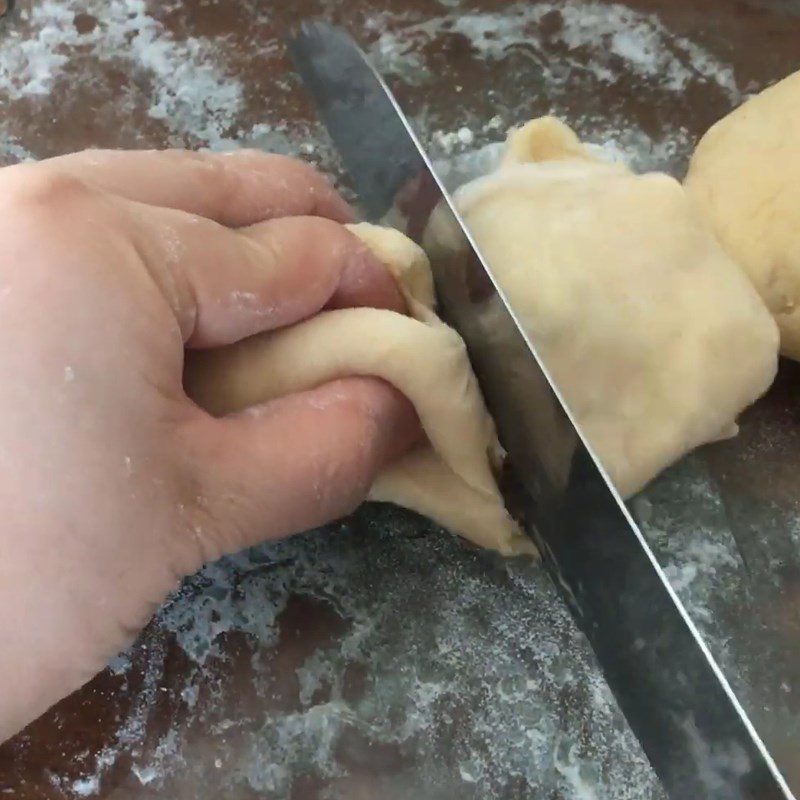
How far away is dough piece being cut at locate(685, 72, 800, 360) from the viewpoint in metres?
0.98

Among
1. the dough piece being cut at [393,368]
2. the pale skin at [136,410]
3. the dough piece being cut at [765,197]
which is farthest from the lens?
the dough piece being cut at [765,197]

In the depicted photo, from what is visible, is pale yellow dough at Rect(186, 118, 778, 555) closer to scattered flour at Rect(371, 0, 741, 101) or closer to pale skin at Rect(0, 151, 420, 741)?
pale skin at Rect(0, 151, 420, 741)

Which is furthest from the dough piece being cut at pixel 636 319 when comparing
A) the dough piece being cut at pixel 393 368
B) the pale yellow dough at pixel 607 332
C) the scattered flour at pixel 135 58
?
the scattered flour at pixel 135 58

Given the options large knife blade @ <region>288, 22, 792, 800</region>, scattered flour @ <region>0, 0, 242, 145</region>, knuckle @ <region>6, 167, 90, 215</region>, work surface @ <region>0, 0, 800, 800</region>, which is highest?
knuckle @ <region>6, 167, 90, 215</region>

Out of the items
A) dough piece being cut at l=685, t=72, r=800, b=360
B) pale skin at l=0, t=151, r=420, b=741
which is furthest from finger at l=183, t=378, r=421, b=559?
dough piece being cut at l=685, t=72, r=800, b=360

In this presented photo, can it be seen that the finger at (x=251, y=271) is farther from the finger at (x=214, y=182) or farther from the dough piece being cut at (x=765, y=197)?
the dough piece being cut at (x=765, y=197)

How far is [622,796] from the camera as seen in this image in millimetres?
830

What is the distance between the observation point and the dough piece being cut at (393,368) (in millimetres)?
774

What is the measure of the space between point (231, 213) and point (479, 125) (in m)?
0.53

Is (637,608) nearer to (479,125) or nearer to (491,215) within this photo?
(491,215)

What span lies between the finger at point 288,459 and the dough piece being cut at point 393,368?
3 centimetres

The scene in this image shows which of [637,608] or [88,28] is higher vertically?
[88,28]

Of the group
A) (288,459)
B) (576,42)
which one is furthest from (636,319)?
(576,42)

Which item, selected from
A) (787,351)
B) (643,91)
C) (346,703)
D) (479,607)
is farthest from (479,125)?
(346,703)
